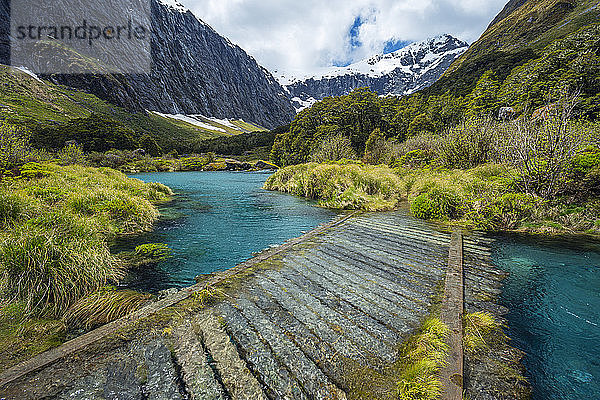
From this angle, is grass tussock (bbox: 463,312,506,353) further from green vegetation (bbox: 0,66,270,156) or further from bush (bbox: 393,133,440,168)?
green vegetation (bbox: 0,66,270,156)

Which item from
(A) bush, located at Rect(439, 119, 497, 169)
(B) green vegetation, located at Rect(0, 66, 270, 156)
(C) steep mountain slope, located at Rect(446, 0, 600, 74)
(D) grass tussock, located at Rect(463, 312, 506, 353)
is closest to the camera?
(D) grass tussock, located at Rect(463, 312, 506, 353)

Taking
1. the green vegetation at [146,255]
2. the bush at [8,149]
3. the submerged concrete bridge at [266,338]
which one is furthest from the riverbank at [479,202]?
the bush at [8,149]

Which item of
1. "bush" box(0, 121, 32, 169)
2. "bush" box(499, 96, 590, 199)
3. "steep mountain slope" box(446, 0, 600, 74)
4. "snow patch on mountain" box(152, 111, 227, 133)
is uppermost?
"steep mountain slope" box(446, 0, 600, 74)

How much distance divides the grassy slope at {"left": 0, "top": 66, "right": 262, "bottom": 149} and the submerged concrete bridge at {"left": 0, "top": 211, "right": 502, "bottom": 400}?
8495 centimetres

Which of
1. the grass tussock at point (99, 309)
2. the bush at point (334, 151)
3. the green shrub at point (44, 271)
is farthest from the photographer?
the bush at point (334, 151)

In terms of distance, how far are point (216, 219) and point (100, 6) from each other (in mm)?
239617

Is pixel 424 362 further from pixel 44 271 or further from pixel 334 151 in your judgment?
pixel 334 151

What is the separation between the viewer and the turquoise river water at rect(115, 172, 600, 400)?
3.13 m

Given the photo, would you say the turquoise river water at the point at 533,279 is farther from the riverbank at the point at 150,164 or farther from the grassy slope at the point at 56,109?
the grassy slope at the point at 56,109

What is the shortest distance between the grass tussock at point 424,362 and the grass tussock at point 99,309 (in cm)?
407

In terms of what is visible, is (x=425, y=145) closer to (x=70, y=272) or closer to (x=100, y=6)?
(x=70, y=272)

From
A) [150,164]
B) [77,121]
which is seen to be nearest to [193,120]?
[77,121]

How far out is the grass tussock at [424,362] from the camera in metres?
2.37

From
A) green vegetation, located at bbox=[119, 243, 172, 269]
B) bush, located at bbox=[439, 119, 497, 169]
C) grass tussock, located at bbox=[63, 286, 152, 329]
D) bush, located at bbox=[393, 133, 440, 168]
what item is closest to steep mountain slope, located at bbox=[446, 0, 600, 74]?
bush, located at bbox=[393, 133, 440, 168]
